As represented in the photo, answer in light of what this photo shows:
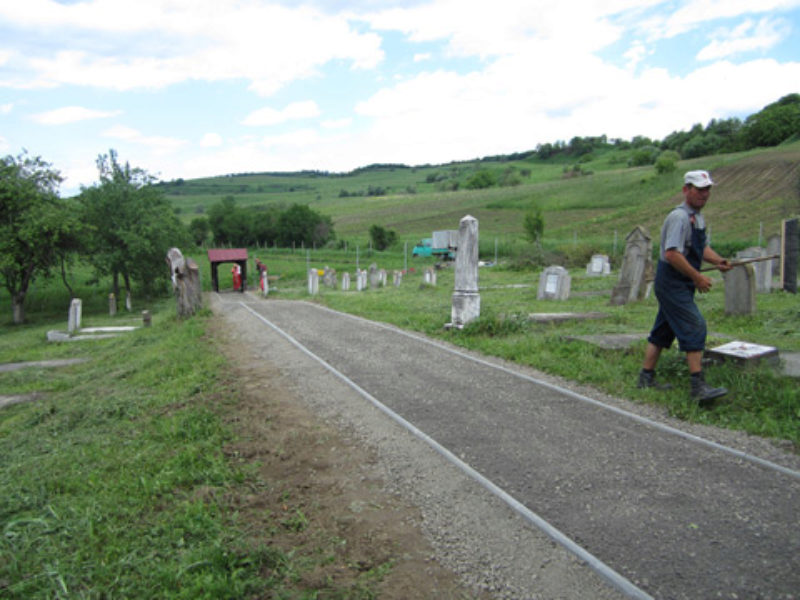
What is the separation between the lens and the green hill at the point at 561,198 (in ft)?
123

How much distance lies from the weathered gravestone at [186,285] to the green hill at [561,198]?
24.5m

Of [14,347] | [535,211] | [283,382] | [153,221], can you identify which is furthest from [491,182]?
[283,382]

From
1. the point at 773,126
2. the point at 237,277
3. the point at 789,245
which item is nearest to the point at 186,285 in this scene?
the point at 789,245

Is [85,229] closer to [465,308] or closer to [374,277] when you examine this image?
[374,277]

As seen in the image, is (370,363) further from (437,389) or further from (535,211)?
(535,211)

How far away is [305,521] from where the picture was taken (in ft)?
11.3

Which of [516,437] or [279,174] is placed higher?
[279,174]

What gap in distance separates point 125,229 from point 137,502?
29929 millimetres

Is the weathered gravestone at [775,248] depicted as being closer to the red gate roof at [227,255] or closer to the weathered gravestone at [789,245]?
the weathered gravestone at [789,245]

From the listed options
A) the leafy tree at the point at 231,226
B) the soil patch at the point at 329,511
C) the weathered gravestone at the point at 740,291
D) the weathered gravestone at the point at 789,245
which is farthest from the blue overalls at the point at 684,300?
the leafy tree at the point at 231,226

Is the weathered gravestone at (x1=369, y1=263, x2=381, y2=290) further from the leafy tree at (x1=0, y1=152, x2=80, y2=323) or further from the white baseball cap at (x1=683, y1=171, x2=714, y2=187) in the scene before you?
the white baseball cap at (x1=683, y1=171, x2=714, y2=187)

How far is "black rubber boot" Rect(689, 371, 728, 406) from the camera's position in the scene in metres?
4.97

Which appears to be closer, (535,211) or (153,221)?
(153,221)

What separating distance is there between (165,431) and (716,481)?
Result: 4696 mm
